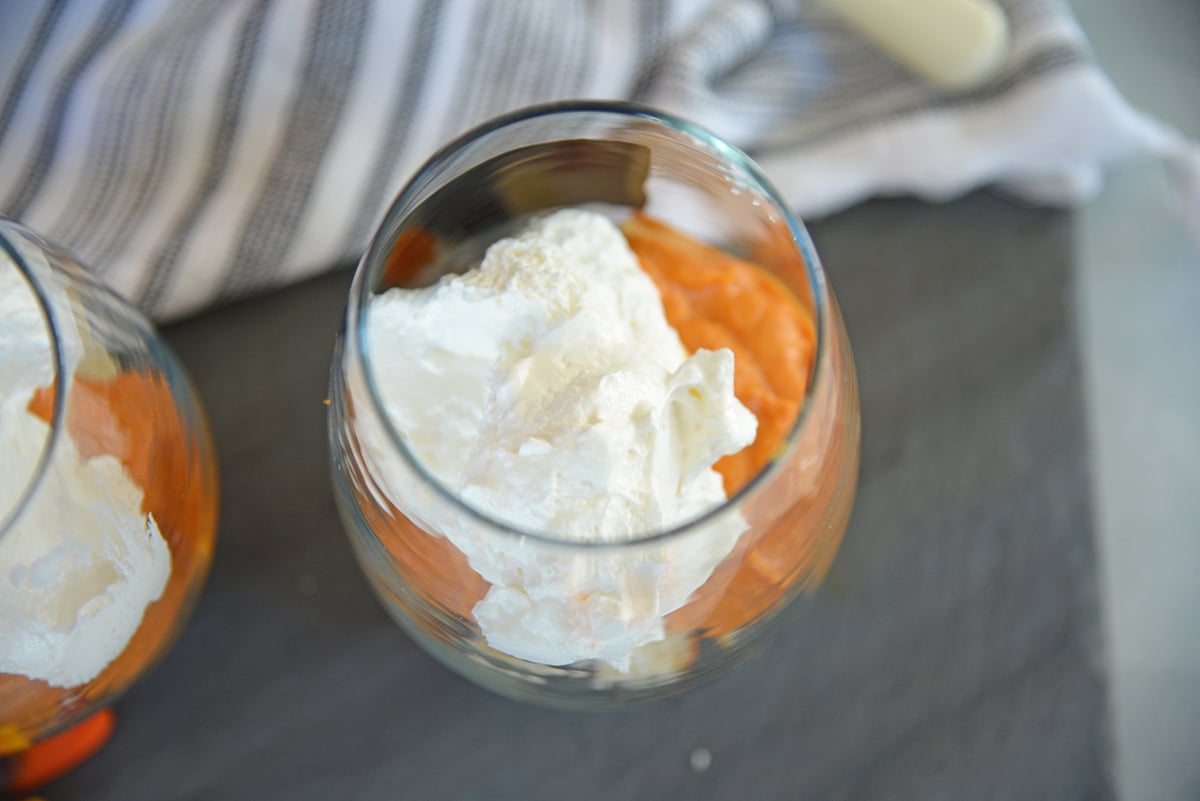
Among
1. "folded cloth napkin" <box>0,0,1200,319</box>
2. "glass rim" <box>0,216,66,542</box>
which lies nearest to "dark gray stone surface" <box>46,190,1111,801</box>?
"folded cloth napkin" <box>0,0,1200,319</box>

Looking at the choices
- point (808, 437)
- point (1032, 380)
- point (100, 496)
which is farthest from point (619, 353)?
point (1032, 380)

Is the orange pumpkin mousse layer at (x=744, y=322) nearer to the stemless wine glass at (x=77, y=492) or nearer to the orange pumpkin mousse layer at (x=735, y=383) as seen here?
the orange pumpkin mousse layer at (x=735, y=383)

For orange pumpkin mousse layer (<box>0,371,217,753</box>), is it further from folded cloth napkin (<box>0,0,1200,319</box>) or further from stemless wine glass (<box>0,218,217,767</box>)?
folded cloth napkin (<box>0,0,1200,319</box>)

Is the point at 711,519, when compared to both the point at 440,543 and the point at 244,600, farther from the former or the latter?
the point at 244,600

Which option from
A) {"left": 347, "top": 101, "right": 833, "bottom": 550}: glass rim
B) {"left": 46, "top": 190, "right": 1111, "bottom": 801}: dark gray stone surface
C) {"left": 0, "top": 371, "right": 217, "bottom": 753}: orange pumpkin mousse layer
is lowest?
{"left": 46, "top": 190, "right": 1111, "bottom": 801}: dark gray stone surface

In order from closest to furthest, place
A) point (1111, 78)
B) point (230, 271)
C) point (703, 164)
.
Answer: point (703, 164)
point (230, 271)
point (1111, 78)

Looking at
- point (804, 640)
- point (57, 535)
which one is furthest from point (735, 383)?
point (57, 535)
